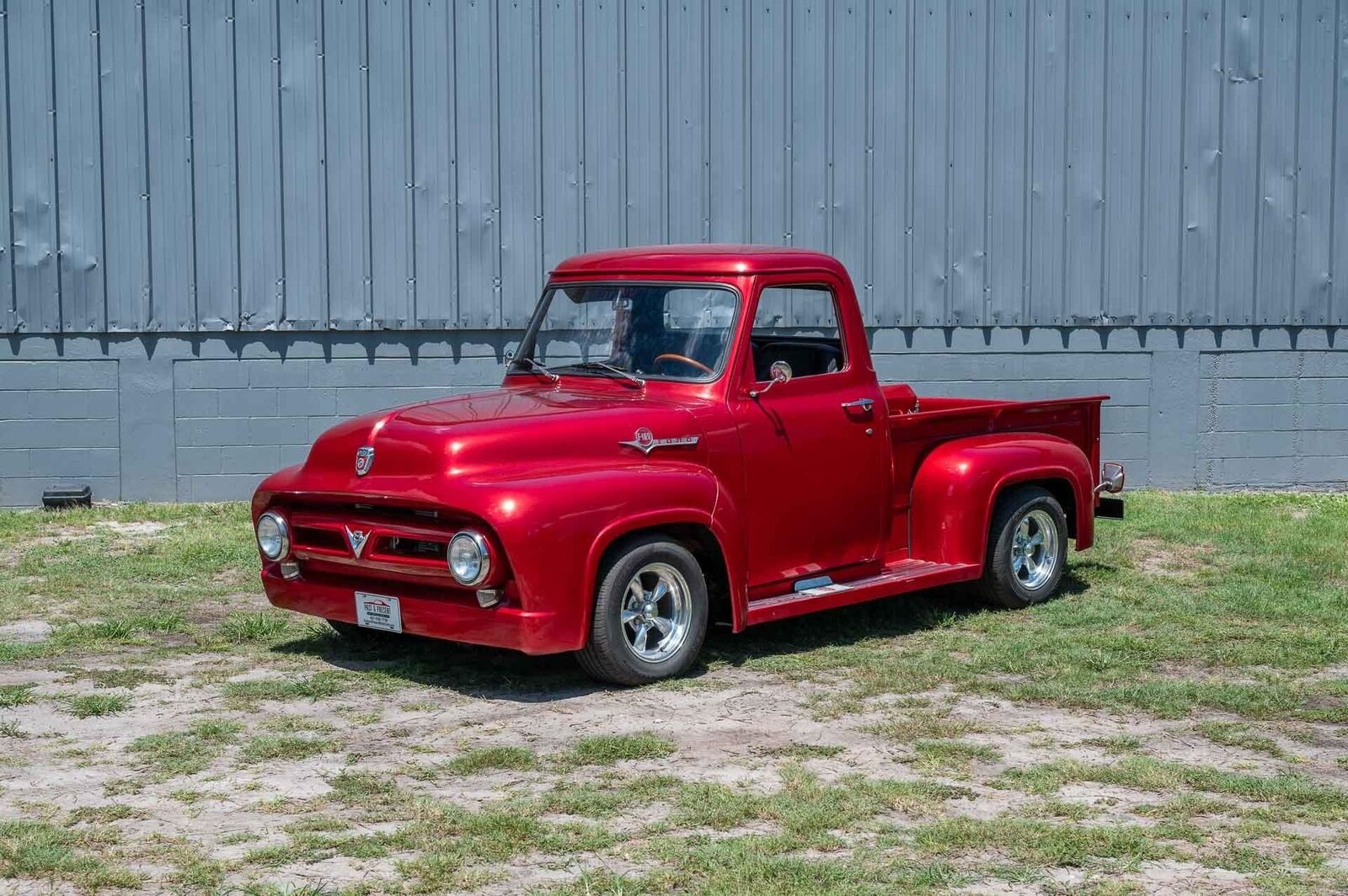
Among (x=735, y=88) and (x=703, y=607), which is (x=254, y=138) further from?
(x=703, y=607)

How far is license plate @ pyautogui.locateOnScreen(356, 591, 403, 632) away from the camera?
739cm

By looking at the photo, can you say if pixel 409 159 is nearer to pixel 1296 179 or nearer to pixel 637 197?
pixel 637 197

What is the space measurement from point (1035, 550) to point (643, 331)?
281 centimetres

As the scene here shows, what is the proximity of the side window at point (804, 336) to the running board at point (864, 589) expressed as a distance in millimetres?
1095

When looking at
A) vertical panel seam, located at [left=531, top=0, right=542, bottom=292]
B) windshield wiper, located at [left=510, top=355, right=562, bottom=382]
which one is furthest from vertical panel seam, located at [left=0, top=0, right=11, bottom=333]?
windshield wiper, located at [left=510, top=355, right=562, bottom=382]

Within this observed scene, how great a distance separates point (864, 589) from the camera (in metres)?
8.35

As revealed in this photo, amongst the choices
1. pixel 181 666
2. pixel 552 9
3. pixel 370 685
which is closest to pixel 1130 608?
pixel 370 685

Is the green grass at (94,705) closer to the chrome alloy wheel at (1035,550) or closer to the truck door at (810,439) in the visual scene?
the truck door at (810,439)

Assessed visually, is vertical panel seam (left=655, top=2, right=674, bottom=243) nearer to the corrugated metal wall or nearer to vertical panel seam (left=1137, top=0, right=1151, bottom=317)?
the corrugated metal wall

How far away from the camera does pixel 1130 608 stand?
9.34 m

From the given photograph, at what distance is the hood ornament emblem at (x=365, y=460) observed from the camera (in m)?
7.50

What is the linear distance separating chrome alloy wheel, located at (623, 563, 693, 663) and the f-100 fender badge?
21.7 inches

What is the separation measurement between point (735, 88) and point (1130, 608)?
245 inches

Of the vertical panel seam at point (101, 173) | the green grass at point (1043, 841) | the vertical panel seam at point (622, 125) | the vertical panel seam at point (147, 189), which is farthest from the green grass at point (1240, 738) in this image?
the vertical panel seam at point (101, 173)
